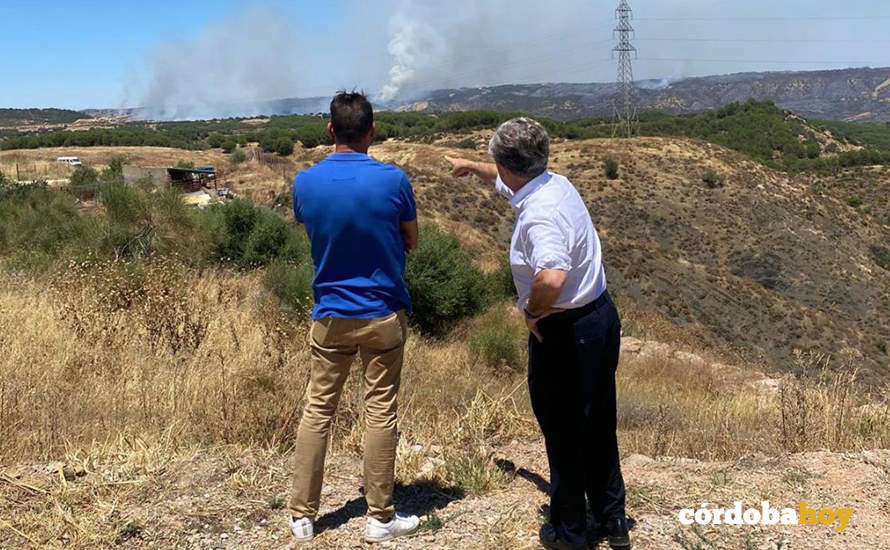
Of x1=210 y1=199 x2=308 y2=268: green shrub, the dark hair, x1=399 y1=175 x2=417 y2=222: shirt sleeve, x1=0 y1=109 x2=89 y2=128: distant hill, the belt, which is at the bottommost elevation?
x1=210 y1=199 x2=308 y2=268: green shrub

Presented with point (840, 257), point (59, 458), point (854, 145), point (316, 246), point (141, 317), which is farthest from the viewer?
point (854, 145)

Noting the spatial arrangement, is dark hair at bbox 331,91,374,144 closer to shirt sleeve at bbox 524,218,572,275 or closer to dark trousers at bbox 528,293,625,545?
shirt sleeve at bbox 524,218,572,275

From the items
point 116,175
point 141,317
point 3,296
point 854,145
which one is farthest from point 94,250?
point 854,145

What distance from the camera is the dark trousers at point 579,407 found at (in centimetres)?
255

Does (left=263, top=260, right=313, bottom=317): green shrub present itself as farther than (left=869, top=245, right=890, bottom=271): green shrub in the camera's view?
No

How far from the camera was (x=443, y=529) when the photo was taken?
2.87m

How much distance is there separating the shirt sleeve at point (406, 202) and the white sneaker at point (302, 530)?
1.38 metres

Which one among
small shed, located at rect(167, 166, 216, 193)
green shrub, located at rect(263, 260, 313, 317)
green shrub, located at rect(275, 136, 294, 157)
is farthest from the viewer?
green shrub, located at rect(275, 136, 294, 157)

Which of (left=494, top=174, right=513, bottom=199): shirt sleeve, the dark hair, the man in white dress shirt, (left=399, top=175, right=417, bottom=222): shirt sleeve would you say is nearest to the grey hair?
the man in white dress shirt

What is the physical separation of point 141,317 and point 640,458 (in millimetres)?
4289

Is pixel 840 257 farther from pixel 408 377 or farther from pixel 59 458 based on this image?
pixel 59 458

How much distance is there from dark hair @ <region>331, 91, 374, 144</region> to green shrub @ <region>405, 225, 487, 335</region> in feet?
30.7

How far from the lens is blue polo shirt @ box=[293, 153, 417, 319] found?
258 centimetres

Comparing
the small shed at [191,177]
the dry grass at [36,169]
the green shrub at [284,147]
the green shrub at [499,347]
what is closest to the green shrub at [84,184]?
the dry grass at [36,169]
